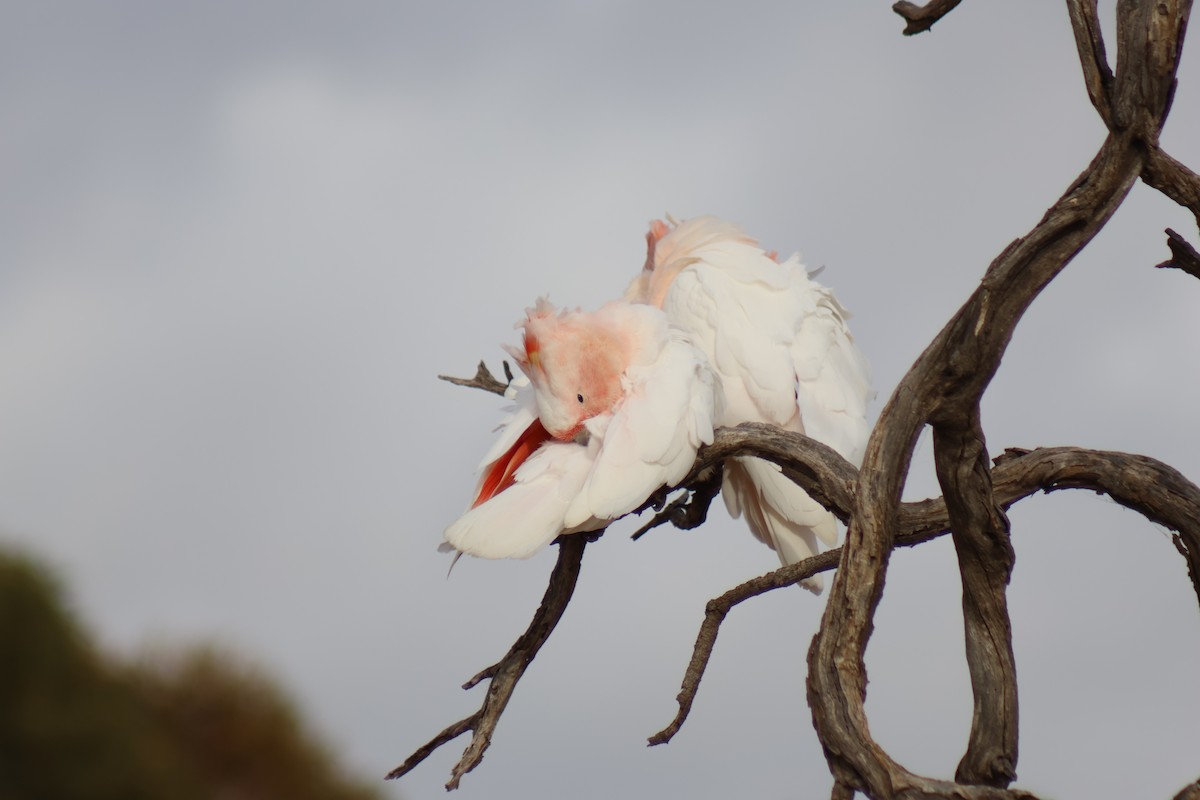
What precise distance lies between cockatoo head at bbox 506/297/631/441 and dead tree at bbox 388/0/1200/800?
39.4 inches

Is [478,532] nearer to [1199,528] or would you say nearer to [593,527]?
[593,527]

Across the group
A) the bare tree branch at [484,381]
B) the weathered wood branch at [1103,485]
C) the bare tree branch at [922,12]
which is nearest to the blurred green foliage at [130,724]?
the bare tree branch at [484,381]

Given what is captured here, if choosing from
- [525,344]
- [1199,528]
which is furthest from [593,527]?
[1199,528]

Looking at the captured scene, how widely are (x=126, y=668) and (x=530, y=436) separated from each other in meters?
6.34

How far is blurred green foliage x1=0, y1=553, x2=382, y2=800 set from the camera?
7988mm

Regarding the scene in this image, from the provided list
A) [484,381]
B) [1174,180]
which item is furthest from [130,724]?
[1174,180]

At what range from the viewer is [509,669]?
2812 millimetres

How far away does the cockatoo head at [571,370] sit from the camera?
9.91 ft

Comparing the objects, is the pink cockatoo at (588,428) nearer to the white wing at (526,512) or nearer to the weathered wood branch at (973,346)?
the white wing at (526,512)

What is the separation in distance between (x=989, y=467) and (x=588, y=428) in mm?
1062

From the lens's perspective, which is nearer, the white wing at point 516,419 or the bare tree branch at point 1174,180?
the bare tree branch at point 1174,180

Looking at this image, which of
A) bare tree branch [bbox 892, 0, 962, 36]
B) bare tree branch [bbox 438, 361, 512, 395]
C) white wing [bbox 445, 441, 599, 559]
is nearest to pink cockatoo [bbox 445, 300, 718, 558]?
white wing [bbox 445, 441, 599, 559]

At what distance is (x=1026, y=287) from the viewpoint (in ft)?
6.70

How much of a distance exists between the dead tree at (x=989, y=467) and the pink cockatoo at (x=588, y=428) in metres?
0.77
